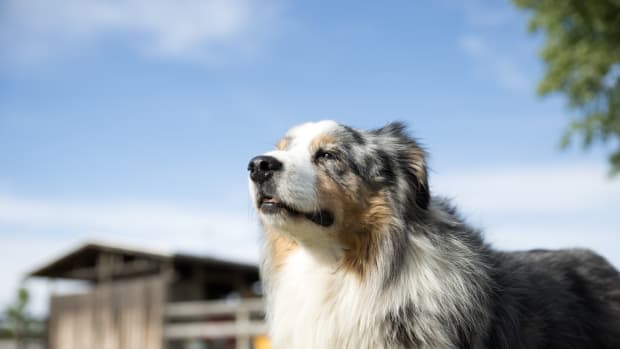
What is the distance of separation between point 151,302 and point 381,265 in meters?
13.5

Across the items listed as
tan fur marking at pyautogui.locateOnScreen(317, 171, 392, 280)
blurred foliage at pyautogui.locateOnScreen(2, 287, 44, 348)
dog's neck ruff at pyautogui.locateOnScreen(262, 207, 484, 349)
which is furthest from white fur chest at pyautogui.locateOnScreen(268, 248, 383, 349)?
blurred foliage at pyautogui.locateOnScreen(2, 287, 44, 348)

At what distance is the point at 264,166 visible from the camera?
3.70 meters

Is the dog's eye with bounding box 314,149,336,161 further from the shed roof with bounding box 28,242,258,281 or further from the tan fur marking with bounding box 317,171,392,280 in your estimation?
the shed roof with bounding box 28,242,258,281

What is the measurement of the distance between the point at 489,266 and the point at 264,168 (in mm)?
1423

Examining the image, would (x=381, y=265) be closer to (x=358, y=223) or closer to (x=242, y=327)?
(x=358, y=223)

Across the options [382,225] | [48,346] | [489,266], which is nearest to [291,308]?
[382,225]

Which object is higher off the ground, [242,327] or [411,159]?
[411,159]

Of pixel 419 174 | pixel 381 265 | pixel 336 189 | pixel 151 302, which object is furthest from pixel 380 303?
pixel 151 302

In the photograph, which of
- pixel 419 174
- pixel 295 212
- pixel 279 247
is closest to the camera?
pixel 295 212

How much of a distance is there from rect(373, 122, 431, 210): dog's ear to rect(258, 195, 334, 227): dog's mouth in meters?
0.53

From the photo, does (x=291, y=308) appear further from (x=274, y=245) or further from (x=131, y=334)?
(x=131, y=334)

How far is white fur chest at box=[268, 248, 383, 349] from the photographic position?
143 inches

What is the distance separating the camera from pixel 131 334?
54.8 feet

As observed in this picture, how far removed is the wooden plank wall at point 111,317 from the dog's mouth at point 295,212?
12.8m
